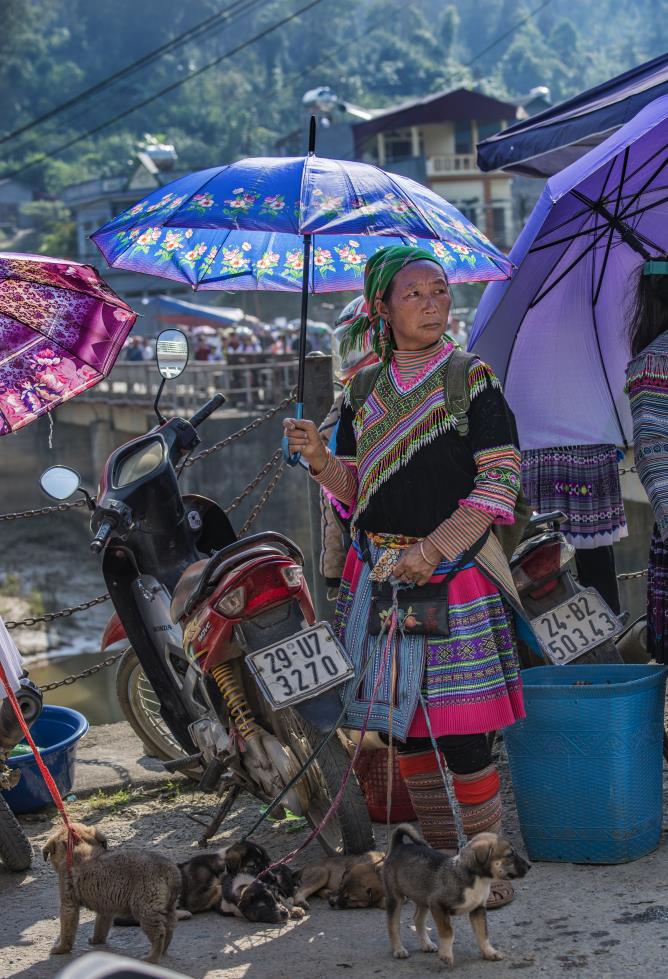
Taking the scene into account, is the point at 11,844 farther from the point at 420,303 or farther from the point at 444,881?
the point at 420,303

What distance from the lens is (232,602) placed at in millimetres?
4016

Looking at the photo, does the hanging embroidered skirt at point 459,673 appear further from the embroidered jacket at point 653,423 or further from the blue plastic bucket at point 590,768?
the embroidered jacket at point 653,423

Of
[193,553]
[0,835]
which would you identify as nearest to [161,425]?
[193,553]

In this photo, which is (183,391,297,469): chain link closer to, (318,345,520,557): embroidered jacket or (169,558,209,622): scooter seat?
(169,558,209,622): scooter seat

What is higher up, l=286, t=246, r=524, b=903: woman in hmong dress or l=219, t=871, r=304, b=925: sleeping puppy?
l=286, t=246, r=524, b=903: woman in hmong dress

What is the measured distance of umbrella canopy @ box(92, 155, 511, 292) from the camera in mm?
4082

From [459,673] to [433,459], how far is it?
0.62m

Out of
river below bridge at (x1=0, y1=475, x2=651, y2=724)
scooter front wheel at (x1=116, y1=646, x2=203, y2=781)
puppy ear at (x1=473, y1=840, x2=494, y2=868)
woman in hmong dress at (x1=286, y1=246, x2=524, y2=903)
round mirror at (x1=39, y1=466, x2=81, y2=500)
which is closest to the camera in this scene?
puppy ear at (x1=473, y1=840, x2=494, y2=868)

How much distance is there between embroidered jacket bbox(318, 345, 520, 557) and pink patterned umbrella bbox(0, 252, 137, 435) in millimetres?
1011

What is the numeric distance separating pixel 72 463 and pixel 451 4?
132681 millimetres

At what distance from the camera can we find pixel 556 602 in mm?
4500

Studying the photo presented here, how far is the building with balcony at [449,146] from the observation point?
56.2m

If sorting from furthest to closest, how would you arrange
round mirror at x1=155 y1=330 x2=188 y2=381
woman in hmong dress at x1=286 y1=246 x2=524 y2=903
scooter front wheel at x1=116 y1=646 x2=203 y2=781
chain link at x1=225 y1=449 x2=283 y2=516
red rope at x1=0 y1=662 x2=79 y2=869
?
chain link at x1=225 y1=449 x2=283 y2=516 < scooter front wheel at x1=116 y1=646 x2=203 y2=781 < round mirror at x1=155 y1=330 x2=188 y2=381 < woman in hmong dress at x1=286 y1=246 x2=524 y2=903 < red rope at x1=0 y1=662 x2=79 y2=869

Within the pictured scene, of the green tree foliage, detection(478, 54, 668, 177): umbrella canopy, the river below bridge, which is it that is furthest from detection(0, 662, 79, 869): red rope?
the green tree foliage
